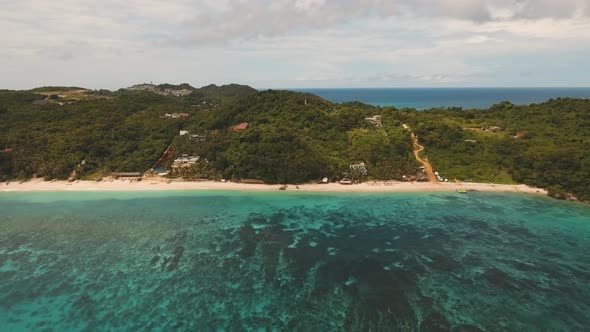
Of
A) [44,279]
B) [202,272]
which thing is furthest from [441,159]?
[44,279]

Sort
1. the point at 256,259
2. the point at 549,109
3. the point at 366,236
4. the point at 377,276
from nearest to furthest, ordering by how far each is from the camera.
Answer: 1. the point at 377,276
2. the point at 256,259
3. the point at 366,236
4. the point at 549,109

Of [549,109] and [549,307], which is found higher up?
[549,109]

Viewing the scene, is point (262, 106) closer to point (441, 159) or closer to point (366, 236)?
point (441, 159)

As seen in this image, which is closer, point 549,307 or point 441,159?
point 549,307

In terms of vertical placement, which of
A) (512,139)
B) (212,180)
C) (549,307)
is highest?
(512,139)

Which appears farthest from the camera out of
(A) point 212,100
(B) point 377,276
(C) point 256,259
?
(A) point 212,100

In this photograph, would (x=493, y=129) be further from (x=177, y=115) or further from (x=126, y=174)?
(x=177, y=115)

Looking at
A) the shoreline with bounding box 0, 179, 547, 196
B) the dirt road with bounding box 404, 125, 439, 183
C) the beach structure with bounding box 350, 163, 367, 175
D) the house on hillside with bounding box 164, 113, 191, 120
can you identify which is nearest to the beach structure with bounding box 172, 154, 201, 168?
the shoreline with bounding box 0, 179, 547, 196
